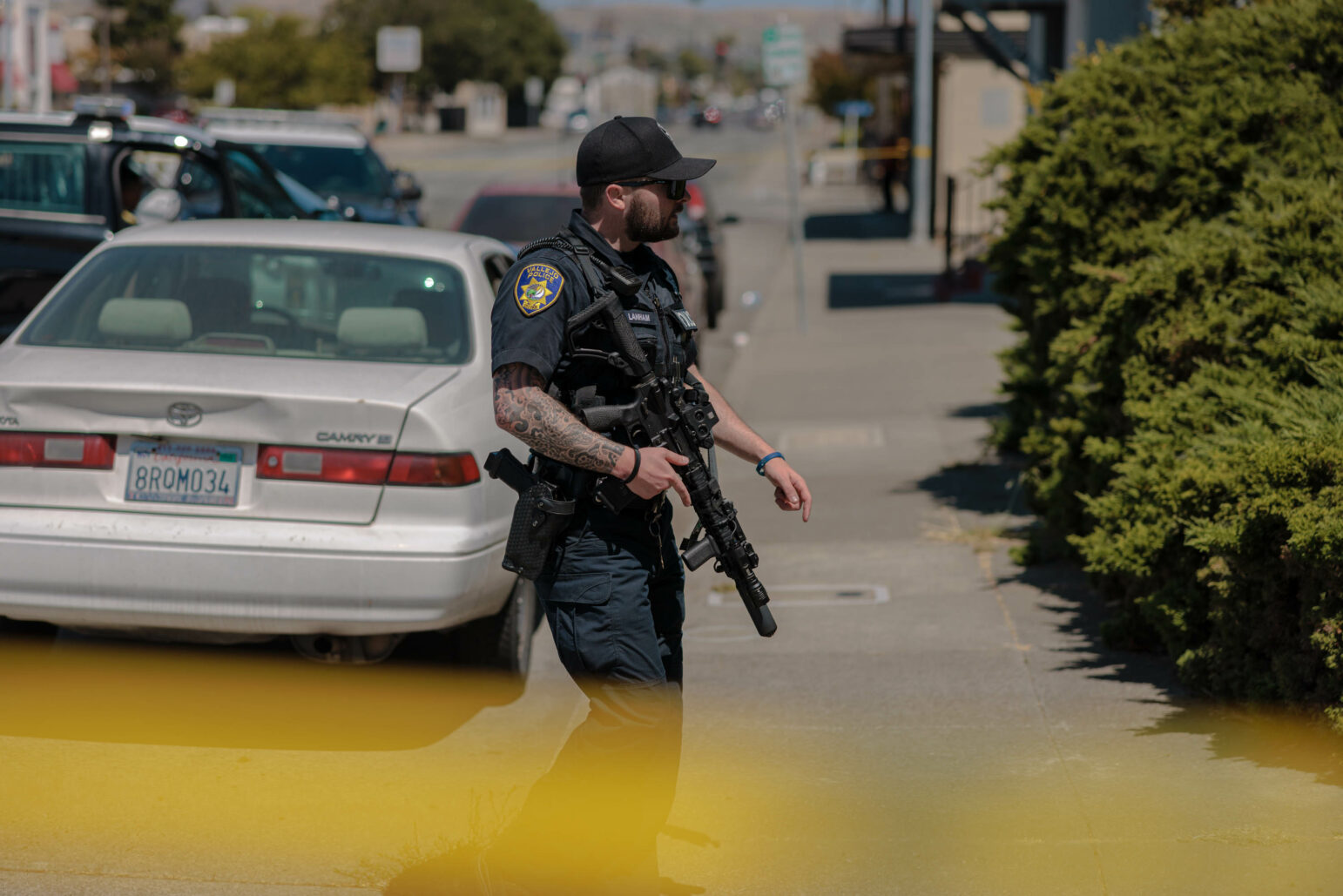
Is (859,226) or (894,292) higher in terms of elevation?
(859,226)

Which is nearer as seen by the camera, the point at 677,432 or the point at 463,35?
the point at 677,432

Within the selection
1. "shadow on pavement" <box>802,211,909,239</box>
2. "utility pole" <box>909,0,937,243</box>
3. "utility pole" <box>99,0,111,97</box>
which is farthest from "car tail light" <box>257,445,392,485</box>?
"utility pole" <box>99,0,111,97</box>

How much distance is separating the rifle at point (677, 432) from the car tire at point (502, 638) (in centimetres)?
183

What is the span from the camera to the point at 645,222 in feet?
12.0

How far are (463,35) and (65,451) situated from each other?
10650 cm

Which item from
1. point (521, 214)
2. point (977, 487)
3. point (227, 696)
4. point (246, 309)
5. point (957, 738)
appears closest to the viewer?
point (957, 738)

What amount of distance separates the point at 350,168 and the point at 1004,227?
32.9 feet

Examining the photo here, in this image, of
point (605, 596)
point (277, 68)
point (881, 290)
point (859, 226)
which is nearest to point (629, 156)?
point (605, 596)

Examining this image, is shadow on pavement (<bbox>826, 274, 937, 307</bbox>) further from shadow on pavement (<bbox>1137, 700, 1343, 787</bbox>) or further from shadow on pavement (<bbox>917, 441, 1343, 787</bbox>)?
shadow on pavement (<bbox>1137, 700, 1343, 787</bbox>)

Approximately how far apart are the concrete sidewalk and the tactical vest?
1.28 meters

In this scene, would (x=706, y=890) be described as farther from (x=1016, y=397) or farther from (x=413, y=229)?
(x=1016, y=397)

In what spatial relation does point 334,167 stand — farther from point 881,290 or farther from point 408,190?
point 881,290

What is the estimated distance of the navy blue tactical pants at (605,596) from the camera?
3631 millimetres

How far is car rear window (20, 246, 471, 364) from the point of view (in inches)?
221
